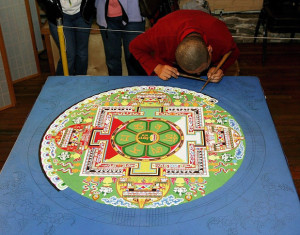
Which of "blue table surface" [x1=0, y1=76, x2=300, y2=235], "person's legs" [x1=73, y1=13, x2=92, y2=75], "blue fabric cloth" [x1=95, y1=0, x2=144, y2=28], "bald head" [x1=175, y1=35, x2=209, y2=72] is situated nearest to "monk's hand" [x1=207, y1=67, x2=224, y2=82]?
"bald head" [x1=175, y1=35, x2=209, y2=72]

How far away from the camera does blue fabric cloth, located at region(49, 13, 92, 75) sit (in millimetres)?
3404

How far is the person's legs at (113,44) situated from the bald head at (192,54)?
3.72 feet

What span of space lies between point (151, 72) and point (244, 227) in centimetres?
140

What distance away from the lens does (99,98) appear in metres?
2.53

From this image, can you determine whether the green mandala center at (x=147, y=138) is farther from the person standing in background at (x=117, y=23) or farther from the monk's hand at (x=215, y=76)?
the person standing in background at (x=117, y=23)

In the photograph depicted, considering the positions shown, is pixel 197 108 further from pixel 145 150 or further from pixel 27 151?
pixel 27 151

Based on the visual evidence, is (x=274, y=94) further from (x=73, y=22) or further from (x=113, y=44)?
(x=73, y=22)

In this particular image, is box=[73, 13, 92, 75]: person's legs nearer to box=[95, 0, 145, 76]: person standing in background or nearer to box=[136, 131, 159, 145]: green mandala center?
box=[95, 0, 145, 76]: person standing in background

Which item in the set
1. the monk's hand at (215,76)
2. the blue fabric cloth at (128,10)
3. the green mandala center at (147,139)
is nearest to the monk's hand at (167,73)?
the monk's hand at (215,76)

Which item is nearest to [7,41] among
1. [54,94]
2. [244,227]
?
[54,94]

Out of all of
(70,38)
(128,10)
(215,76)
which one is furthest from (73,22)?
(215,76)

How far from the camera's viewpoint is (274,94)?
13.3 feet

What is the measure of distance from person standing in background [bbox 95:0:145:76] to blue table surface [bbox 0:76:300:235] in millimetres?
1411

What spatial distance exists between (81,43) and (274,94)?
1.98 m
